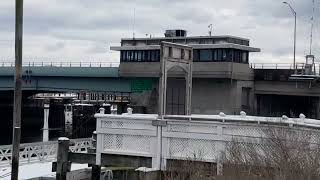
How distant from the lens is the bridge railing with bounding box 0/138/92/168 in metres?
33.4

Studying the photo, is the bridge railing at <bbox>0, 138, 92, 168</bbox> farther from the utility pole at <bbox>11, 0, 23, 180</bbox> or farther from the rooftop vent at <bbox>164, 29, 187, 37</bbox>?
the rooftop vent at <bbox>164, 29, 187, 37</bbox>

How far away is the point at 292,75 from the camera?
68.2 metres

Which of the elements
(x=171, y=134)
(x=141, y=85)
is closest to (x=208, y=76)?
(x=141, y=85)

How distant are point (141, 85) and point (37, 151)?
1778 inches

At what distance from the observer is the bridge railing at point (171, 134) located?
74.2ft

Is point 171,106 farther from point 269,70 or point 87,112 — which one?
point 87,112

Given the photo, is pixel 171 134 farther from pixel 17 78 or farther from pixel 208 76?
pixel 208 76

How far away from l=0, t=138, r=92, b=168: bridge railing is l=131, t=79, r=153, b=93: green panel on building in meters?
39.8

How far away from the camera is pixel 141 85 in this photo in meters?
79.8

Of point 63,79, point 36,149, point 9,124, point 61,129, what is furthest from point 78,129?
point 36,149

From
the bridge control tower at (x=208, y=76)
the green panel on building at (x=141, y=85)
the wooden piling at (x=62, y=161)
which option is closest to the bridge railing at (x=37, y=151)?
the wooden piling at (x=62, y=161)

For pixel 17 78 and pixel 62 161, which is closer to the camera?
pixel 17 78

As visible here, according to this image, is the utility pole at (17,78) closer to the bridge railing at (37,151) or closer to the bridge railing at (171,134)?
the bridge railing at (171,134)

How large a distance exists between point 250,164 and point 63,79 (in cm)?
6950
